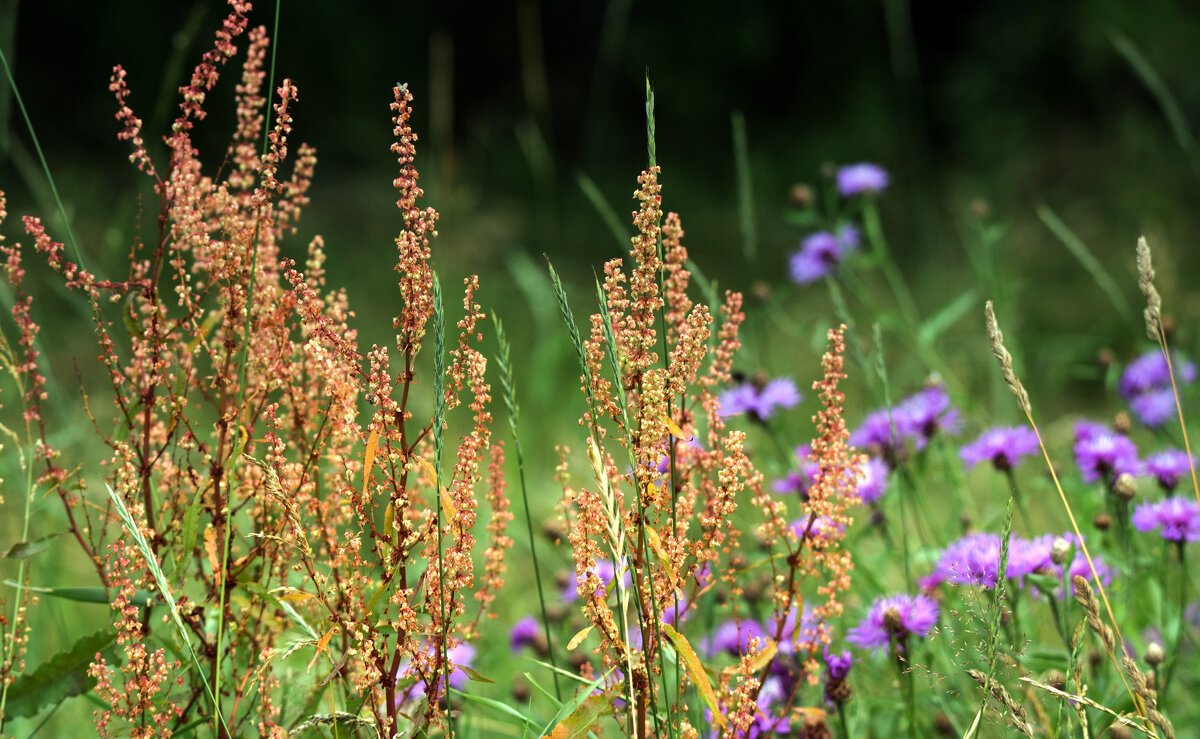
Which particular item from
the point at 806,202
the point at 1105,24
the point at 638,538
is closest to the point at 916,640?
the point at 638,538

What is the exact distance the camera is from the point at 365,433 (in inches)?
37.0

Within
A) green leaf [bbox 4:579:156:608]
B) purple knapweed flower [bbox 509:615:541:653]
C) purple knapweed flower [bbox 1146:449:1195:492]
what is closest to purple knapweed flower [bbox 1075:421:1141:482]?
purple knapweed flower [bbox 1146:449:1195:492]

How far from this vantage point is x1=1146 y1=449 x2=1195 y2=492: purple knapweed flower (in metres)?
1.50

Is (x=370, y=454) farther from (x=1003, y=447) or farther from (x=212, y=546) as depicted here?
(x=1003, y=447)

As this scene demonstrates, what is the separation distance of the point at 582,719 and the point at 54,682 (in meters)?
0.50

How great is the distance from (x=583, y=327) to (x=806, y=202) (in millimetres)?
2043

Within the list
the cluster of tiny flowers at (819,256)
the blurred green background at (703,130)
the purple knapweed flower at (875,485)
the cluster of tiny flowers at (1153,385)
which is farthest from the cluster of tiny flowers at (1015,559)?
the blurred green background at (703,130)

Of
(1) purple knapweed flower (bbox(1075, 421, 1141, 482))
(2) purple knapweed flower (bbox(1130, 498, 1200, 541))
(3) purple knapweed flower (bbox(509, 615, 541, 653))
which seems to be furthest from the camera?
(3) purple knapweed flower (bbox(509, 615, 541, 653))

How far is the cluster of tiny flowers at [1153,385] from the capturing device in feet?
6.05

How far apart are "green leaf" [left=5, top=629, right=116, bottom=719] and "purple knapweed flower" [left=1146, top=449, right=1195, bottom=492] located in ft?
4.19

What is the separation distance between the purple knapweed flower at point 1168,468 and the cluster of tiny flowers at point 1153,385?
0.30 meters

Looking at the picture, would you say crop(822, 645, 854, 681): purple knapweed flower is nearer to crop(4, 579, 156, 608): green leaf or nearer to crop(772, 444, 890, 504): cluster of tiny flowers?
crop(772, 444, 890, 504): cluster of tiny flowers

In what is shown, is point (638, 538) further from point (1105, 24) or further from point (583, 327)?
point (1105, 24)

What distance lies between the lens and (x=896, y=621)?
1.18 meters
